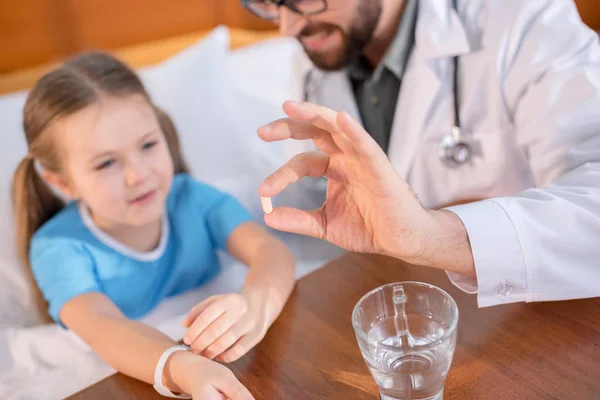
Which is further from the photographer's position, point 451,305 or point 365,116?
point 365,116

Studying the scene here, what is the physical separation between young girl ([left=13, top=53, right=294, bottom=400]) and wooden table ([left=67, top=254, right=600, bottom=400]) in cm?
6

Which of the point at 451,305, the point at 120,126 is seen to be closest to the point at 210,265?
the point at 120,126

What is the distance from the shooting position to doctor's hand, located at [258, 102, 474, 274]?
758 millimetres

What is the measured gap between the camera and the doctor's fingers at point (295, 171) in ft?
2.76

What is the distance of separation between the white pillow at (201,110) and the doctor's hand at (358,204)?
792mm

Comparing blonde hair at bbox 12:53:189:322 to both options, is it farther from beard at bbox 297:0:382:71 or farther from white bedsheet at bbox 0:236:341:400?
beard at bbox 297:0:382:71

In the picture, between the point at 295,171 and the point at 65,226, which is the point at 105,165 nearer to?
the point at 65,226

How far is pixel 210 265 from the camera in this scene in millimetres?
1432

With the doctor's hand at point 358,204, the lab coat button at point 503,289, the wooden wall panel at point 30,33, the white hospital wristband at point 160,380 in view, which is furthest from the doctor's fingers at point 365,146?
the wooden wall panel at point 30,33

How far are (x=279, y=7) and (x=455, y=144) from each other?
48 centimetres

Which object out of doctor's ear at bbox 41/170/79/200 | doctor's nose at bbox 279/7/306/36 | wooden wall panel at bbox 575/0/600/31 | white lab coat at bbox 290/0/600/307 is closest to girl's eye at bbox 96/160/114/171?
doctor's ear at bbox 41/170/79/200

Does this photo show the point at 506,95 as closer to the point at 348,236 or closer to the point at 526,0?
the point at 526,0

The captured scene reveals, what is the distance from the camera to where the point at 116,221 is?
1318mm

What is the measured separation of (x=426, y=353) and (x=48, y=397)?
62cm
